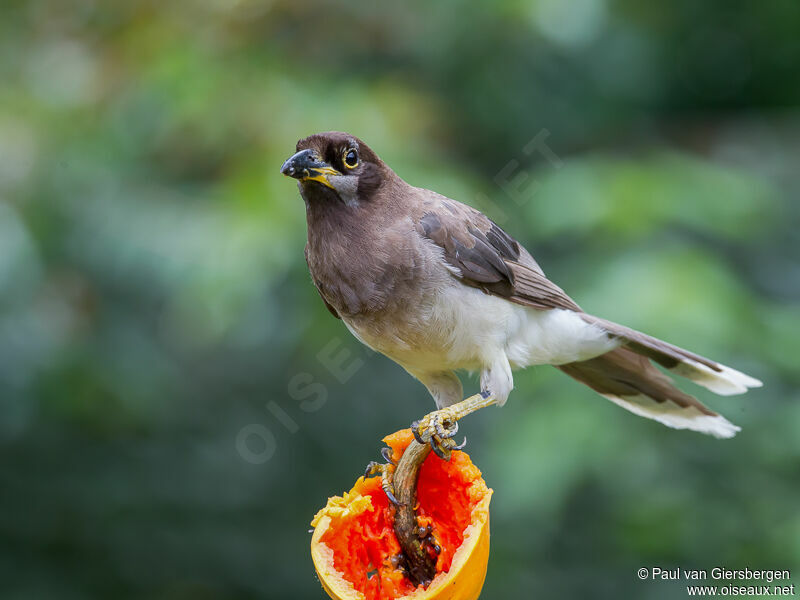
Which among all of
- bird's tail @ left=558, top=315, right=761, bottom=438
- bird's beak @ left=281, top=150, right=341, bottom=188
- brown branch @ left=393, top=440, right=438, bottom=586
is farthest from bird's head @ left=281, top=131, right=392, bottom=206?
bird's tail @ left=558, top=315, right=761, bottom=438

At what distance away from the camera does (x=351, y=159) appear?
135 inches

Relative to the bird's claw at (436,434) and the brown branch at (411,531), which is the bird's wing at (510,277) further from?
the brown branch at (411,531)

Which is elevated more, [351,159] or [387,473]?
[351,159]

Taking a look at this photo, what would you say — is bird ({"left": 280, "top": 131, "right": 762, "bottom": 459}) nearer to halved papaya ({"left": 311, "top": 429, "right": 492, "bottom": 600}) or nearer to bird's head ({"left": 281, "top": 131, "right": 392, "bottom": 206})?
bird's head ({"left": 281, "top": 131, "right": 392, "bottom": 206})

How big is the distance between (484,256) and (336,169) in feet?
2.57

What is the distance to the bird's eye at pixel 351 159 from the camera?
11.1ft

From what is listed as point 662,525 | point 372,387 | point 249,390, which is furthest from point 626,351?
point 249,390

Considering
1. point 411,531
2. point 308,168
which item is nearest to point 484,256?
point 308,168

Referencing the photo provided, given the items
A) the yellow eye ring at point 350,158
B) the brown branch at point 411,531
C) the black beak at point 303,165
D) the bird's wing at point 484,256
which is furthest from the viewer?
the bird's wing at point 484,256

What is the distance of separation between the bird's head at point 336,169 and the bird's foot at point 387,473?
100cm

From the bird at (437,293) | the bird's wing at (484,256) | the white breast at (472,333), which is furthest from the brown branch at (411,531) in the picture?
the bird's wing at (484,256)

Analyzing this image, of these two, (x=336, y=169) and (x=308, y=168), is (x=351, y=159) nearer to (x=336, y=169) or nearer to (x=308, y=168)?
(x=336, y=169)

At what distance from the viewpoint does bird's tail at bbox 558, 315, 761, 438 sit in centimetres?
404

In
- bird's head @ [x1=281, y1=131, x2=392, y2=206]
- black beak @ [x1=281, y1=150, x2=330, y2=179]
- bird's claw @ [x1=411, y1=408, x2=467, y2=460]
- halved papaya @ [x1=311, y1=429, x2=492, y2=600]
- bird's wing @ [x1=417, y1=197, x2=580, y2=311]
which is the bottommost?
halved papaya @ [x1=311, y1=429, x2=492, y2=600]
